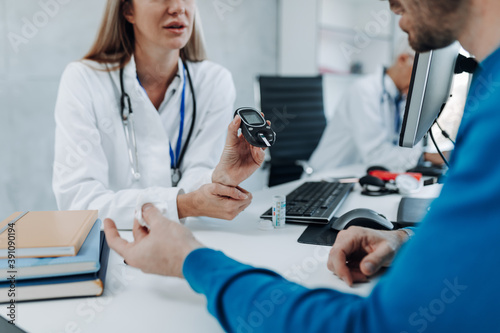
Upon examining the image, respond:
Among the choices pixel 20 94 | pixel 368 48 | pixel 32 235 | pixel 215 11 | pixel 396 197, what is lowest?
pixel 396 197

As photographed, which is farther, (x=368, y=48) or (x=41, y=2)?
(x=368, y=48)

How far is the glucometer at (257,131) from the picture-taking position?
0.90 meters

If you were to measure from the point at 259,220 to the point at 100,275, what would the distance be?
1.56 feet

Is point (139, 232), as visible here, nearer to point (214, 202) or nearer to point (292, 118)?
point (214, 202)

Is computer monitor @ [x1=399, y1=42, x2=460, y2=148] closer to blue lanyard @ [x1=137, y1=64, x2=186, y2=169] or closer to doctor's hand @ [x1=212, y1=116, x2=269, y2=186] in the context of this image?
doctor's hand @ [x1=212, y1=116, x2=269, y2=186]

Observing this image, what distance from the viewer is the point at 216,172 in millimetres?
1067

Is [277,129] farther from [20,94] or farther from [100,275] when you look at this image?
[100,275]

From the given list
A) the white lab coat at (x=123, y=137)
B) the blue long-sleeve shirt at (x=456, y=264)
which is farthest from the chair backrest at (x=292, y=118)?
the blue long-sleeve shirt at (x=456, y=264)

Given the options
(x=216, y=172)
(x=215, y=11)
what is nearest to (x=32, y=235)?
(x=216, y=172)

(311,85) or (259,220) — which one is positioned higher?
(311,85)

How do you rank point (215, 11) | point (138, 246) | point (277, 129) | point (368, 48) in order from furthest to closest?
point (368, 48) < point (215, 11) < point (277, 129) < point (138, 246)

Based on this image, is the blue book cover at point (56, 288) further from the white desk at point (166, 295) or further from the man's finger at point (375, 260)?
the man's finger at point (375, 260)

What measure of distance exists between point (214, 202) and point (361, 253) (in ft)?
1.37

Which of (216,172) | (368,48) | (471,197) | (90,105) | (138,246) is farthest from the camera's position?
(368,48)
